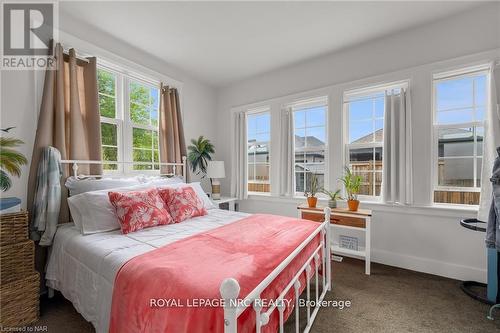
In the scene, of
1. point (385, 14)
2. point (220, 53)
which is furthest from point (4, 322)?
point (385, 14)

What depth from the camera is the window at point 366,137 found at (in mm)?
2930

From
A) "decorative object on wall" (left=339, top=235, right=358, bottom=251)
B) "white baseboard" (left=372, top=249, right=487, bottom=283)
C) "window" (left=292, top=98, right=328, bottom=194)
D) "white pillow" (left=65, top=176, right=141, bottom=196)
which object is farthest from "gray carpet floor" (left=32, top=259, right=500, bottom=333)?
Result: "window" (left=292, top=98, right=328, bottom=194)

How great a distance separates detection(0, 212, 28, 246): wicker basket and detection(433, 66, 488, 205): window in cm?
396

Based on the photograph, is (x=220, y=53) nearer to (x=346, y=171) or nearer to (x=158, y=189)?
(x=158, y=189)

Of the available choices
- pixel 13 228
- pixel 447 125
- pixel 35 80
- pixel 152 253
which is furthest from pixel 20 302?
pixel 447 125

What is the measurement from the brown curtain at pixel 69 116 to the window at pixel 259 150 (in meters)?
2.35

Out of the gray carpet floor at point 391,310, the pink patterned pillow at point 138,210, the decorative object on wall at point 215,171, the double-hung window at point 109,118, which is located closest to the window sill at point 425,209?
the gray carpet floor at point 391,310

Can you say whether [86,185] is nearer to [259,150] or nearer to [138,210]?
[138,210]

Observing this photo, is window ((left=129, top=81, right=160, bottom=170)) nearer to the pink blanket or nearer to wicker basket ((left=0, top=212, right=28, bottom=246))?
wicker basket ((left=0, top=212, right=28, bottom=246))

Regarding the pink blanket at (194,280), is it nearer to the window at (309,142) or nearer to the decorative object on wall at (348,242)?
the decorative object on wall at (348,242)

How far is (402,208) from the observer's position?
2666mm

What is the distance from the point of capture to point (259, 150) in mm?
4012

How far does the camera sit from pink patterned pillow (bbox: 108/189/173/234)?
1876 millimetres

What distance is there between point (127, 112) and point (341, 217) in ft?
9.87
